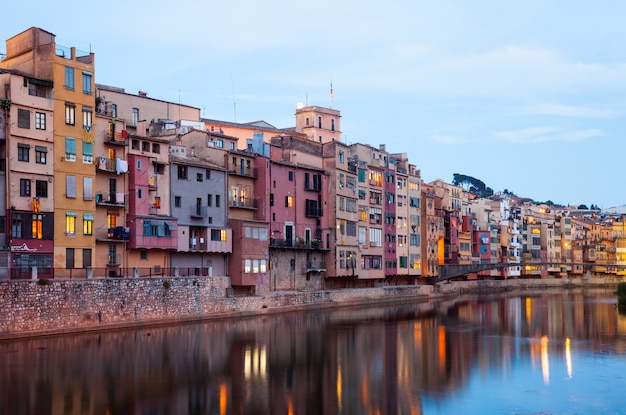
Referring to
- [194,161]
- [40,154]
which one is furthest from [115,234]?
[194,161]

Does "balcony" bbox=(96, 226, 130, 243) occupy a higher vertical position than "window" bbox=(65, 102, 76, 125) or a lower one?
lower

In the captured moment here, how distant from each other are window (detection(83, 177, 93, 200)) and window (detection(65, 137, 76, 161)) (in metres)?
1.49

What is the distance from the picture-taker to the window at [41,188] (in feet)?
138

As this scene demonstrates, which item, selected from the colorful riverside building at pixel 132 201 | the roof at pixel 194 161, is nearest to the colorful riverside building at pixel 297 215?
the roof at pixel 194 161

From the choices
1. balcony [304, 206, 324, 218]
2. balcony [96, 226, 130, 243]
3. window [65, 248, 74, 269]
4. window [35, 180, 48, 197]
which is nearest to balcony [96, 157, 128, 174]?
balcony [96, 226, 130, 243]

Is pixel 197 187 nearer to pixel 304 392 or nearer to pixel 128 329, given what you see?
pixel 128 329

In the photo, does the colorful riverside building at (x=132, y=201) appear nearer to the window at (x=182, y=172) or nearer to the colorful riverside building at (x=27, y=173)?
the window at (x=182, y=172)

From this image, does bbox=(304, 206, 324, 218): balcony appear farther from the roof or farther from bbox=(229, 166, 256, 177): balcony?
the roof

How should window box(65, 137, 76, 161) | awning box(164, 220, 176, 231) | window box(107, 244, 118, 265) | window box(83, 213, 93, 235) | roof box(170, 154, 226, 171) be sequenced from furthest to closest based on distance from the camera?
roof box(170, 154, 226, 171) → awning box(164, 220, 176, 231) → window box(107, 244, 118, 265) → window box(83, 213, 93, 235) → window box(65, 137, 76, 161)

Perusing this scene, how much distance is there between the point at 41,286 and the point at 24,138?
28.4 ft

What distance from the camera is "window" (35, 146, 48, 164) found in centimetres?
4222

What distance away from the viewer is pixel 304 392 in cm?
2777

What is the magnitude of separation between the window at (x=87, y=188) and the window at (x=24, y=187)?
3.63m

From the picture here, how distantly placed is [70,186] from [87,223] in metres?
2.42
